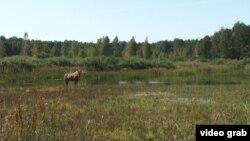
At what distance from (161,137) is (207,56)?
125 metres

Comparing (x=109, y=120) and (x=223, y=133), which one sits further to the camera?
(x=109, y=120)

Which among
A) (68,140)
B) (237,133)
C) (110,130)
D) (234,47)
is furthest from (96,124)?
(234,47)

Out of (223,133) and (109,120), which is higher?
(223,133)

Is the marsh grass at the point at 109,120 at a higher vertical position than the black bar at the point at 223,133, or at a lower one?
lower

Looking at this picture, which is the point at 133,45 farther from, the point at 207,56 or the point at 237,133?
the point at 237,133

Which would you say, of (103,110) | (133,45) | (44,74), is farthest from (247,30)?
(103,110)

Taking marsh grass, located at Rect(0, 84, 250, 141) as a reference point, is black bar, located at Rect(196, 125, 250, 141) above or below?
above

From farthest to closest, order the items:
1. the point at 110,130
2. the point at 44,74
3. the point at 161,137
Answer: the point at 44,74 < the point at 110,130 < the point at 161,137

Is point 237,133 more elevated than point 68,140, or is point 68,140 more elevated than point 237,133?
point 237,133

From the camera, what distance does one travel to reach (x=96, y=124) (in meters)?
13.5

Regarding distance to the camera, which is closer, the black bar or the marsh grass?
the black bar

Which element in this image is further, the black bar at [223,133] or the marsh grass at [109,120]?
the marsh grass at [109,120]

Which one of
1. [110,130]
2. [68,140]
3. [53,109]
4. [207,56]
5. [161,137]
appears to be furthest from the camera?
[207,56]

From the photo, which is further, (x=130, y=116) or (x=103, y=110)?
(x=103, y=110)
